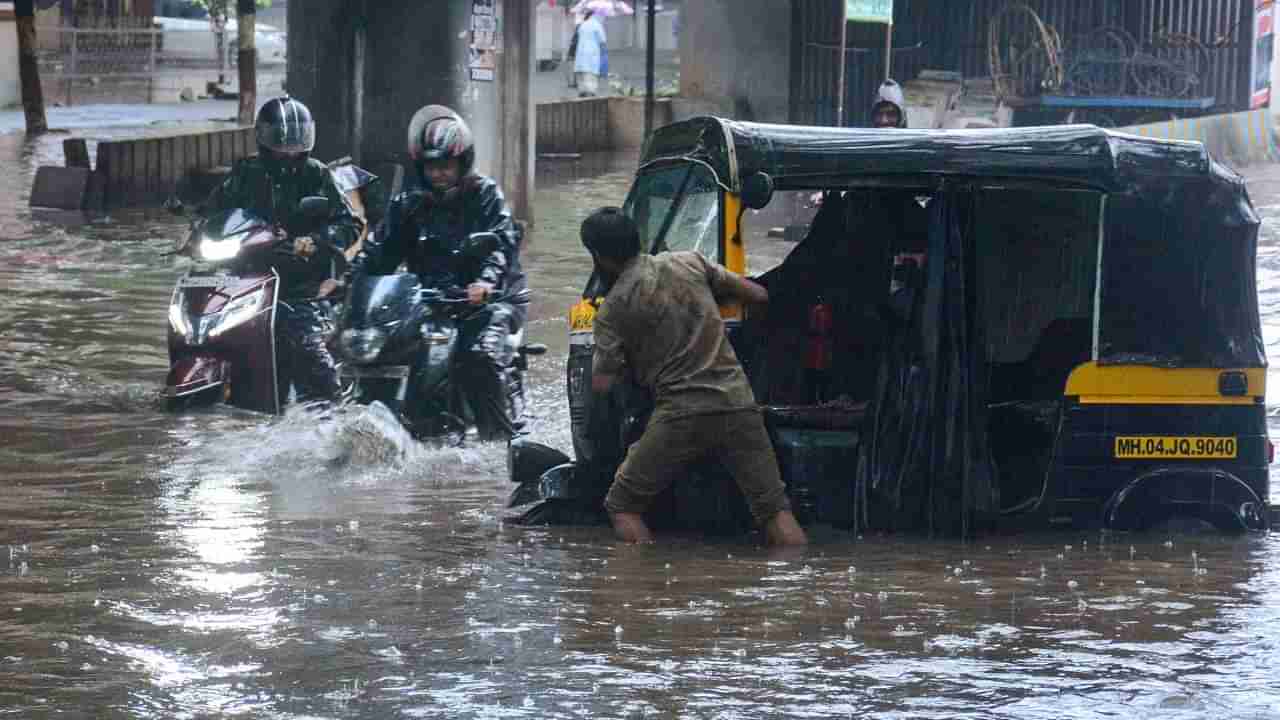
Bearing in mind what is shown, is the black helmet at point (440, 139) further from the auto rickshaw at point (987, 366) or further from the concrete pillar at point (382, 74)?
the concrete pillar at point (382, 74)

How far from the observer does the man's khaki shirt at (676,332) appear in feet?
25.4

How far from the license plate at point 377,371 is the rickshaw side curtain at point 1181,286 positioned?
366 centimetres

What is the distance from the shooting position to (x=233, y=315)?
11.1 metres

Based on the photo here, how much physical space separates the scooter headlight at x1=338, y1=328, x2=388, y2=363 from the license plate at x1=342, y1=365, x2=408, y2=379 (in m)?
0.09

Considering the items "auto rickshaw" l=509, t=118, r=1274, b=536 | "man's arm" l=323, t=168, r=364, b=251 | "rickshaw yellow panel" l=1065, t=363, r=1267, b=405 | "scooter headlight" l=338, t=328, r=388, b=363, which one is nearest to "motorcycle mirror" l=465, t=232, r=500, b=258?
"scooter headlight" l=338, t=328, r=388, b=363

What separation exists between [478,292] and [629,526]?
2333 mm

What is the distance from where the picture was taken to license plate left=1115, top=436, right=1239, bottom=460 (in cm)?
801

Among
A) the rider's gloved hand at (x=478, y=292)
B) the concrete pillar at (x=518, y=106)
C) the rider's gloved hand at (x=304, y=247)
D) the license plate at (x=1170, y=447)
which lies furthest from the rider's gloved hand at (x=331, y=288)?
the concrete pillar at (x=518, y=106)

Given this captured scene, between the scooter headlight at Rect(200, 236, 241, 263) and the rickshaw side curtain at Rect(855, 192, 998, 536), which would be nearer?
the rickshaw side curtain at Rect(855, 192, 998, 536)

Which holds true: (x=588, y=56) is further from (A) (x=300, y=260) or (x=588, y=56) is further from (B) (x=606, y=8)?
(A) (x=300, y=260)

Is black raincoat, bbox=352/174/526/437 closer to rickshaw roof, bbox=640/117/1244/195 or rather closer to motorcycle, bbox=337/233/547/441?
motorcycle, bbox=337/233/547/441

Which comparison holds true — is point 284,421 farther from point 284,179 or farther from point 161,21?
point 161,21

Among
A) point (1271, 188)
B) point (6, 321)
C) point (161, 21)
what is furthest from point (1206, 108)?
point (161, 21)

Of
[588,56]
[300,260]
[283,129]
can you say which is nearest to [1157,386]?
[300,260]
